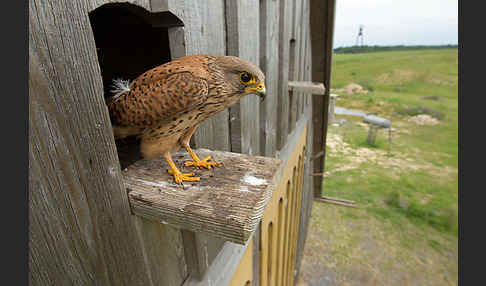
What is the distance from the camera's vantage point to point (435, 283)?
529cm

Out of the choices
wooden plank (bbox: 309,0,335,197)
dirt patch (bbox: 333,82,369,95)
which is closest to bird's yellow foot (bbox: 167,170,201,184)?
wooden plank (bbox: 309,0,335,197)

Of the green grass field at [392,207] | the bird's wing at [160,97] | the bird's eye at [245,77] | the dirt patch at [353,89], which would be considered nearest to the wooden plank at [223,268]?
the bird's wing at [160,97]

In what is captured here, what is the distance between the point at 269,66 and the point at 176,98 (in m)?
1.44

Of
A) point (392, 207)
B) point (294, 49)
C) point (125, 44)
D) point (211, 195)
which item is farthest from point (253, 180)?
point (392, 207)

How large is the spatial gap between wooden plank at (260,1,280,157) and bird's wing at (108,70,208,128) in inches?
49.7

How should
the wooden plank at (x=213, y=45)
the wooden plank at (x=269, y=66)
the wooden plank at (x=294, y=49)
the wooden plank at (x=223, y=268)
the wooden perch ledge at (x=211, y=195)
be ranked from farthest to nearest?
the wooden plank at (x=294, y=49) → the wooden plank at (x=269, y=66) → the wooden plank at (x=223, y=268) → the wooden plank at (x=213, y=45) → the wooden perch ledge at (x=211, y=195)

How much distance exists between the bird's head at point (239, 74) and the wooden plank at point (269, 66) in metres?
1.08

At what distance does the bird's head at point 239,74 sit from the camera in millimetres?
864

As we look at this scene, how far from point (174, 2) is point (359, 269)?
6557 millimetres

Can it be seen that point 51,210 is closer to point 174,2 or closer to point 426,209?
point 174,2

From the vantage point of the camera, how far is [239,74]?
2.89ft

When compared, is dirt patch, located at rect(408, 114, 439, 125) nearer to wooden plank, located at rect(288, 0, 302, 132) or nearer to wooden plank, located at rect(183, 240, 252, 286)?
wooden plank, located at rect(288, 0, 302, 132)

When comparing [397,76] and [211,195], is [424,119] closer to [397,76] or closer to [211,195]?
[397,76]

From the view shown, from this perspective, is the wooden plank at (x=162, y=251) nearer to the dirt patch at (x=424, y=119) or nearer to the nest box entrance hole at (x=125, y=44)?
the nest box entrance hole at (x=125, y=44)
